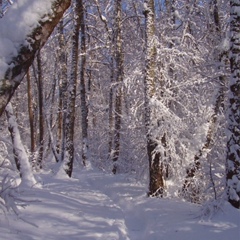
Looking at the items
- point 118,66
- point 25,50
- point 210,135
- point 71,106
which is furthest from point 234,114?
point 118,66

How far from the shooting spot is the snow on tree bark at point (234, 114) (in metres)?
6.49

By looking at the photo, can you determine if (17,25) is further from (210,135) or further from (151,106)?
(210,135)

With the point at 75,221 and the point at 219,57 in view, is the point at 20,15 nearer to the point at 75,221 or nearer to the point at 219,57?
the point at 75,221

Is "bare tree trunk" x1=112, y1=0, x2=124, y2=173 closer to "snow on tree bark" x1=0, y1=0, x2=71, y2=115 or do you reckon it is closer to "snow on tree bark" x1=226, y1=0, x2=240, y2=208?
"snow on tree bark" x1=226, y1=0, x2=240, y2=208

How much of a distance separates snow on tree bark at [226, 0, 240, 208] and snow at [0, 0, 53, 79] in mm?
4549

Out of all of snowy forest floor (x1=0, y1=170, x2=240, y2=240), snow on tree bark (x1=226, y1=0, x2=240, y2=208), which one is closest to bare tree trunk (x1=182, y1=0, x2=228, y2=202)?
snowy forest floor (x1=0, y1=170, x2=240, y2=240)

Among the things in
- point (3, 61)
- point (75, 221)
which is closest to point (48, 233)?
point (75, 221)

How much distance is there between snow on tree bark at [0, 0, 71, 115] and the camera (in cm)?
268

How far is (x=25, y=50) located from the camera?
278 centimetres

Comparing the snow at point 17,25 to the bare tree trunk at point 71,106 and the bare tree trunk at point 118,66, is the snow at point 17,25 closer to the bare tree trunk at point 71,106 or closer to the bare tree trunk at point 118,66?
the bare tree trunk at point 71,106

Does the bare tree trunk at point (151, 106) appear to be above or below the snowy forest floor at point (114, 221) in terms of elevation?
above

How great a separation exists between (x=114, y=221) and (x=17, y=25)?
5.28 m

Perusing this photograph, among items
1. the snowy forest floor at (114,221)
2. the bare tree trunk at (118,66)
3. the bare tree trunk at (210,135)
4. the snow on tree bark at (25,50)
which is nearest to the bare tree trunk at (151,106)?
the snowy forest floor at (114,221)

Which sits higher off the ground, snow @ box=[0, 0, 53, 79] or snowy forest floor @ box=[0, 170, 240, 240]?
snow @ box=[0, 0, 53, 79]
